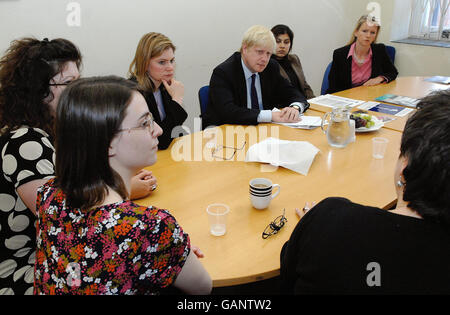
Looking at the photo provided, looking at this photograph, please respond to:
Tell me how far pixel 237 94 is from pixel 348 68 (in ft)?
4.35

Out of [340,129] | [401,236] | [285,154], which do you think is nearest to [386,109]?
[340,129]

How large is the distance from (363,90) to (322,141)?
51.5 inches

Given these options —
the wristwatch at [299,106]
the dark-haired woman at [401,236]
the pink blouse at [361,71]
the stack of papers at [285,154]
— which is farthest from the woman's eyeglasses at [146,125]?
the pink blouse at [361,71]

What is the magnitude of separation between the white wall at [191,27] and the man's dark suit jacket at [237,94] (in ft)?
3.26

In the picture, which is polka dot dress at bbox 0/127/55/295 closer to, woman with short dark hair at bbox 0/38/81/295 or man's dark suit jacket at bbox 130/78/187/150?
woman with short dark hair at bbox 0/38/81/295

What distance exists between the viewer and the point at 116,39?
3057mm

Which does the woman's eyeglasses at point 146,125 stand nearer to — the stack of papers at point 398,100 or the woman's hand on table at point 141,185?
the woman's hand on table at point 141,185

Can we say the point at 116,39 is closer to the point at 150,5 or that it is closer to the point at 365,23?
the point at 150,5

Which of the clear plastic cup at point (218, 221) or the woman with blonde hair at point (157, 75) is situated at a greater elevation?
the woman with blonde hair at point (157, 75)

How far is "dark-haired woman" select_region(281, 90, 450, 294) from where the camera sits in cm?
82

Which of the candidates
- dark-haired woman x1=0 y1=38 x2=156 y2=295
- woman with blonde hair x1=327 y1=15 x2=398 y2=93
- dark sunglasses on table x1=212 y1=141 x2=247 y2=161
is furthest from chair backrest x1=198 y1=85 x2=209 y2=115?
woman with blonde hair x1=327 y1=15 x2=398 y2=93

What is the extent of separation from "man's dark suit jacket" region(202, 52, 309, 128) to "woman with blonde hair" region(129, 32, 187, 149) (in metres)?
0.30

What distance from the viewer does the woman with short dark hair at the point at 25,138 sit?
49.6 inches

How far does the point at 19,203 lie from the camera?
133 centimetres
